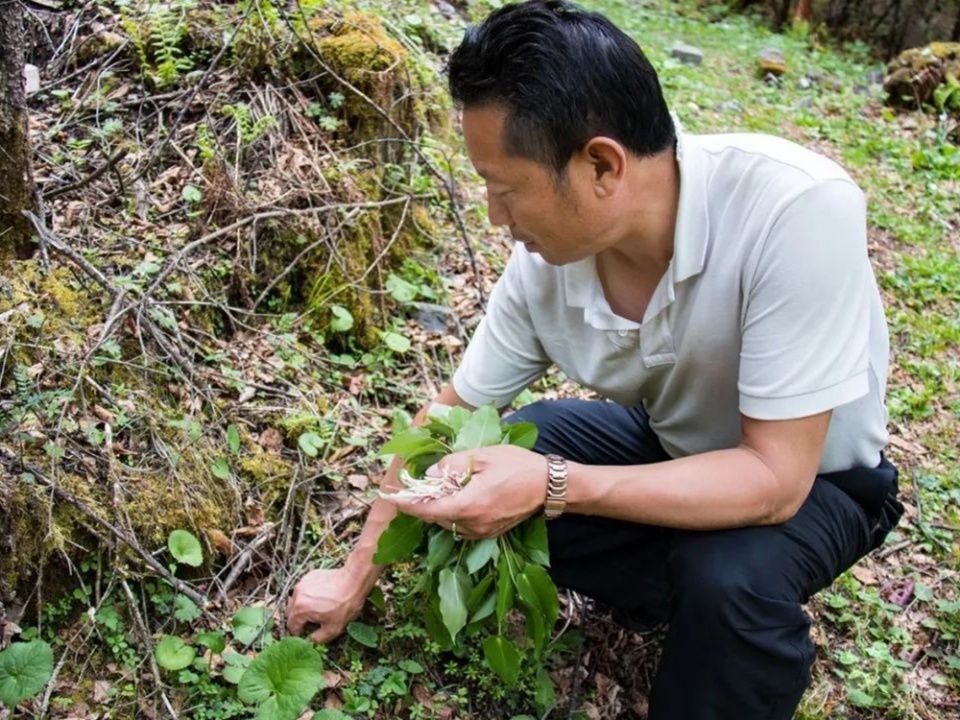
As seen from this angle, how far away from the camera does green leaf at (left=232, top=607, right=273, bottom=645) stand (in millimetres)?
2297

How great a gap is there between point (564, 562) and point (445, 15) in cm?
438

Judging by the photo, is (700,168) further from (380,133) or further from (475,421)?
(380,133)

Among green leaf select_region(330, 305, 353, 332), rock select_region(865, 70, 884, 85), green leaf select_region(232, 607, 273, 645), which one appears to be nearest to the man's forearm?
green leaf select_region(232, 607, 273, 645)

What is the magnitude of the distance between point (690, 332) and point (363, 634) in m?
1.13

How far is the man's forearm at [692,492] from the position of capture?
75.6 inches

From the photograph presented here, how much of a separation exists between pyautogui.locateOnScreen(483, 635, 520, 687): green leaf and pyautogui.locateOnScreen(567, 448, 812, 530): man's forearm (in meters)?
0.38

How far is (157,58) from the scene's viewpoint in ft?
11.7

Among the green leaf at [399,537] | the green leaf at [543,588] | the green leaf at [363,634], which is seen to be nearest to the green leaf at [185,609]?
the green leaf at [363,634]

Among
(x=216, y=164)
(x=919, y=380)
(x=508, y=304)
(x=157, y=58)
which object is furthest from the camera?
(x=919, y=380)

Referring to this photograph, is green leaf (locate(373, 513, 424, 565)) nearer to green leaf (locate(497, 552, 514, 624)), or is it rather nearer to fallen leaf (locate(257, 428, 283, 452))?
green leaf (locate(497, 552, 514, 624))

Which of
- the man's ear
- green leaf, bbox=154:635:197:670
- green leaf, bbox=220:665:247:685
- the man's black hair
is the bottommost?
green leaf, bbox=220:665:247:685

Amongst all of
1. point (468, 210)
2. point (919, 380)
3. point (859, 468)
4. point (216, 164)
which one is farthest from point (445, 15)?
point (859, 468)

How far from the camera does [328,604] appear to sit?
234 cm

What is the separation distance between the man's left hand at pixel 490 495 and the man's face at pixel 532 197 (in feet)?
1.45
